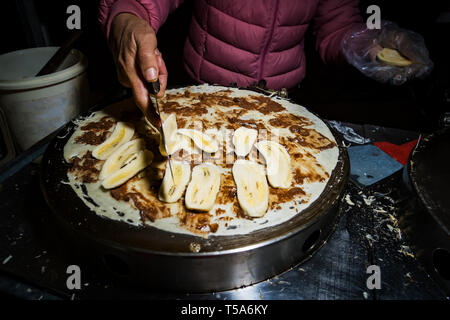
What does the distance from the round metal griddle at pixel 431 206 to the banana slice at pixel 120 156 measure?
5.06ft

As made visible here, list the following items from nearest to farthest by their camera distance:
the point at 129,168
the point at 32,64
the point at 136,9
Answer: the point at 129,168
the point at 136,9
the point at 32,64

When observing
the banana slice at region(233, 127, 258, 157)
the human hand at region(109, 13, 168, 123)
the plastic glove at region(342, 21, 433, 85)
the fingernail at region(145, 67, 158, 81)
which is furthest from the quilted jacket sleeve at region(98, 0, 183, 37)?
the plastic glove at region(342, 21, 433, 85)

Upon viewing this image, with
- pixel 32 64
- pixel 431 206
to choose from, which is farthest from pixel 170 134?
pixel 32 64

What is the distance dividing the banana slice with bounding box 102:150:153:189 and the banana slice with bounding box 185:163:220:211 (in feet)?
0.94

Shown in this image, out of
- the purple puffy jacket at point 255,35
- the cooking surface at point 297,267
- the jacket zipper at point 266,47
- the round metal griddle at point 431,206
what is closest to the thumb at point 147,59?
the purple puffy jacket at point 255,35

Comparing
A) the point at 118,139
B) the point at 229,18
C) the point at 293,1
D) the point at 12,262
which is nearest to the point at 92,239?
the point at 12,262

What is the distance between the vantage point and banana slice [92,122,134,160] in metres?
1.69

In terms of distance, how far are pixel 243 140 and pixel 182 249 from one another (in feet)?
2.85

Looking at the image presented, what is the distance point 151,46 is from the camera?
53.1 inches

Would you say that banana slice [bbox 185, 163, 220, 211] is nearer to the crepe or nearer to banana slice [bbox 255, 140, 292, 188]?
the crepe

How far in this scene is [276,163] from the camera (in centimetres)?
164

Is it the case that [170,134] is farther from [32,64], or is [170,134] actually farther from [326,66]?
[326,66]

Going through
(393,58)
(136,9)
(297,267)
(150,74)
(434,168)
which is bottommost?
(297,267)

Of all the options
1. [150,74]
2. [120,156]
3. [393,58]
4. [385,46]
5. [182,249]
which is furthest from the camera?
[385,46]
